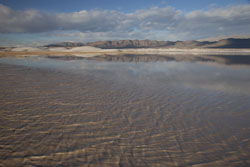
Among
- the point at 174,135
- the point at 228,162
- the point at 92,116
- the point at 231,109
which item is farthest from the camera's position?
the point at 231,109

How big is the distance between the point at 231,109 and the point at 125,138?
430 cm

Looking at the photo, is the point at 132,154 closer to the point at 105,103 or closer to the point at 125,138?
the point at 125,138

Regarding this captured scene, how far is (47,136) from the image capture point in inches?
148

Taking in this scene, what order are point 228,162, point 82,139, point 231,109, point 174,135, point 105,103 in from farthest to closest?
point 105,103
point 231,109
point 174,135
point 82,139
point 228,162

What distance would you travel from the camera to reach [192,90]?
8.08 meters

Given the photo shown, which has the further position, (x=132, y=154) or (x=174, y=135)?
(x=174, y=135)

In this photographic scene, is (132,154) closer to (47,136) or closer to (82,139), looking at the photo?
(82,139)

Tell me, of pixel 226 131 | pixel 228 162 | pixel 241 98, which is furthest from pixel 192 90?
pixel 228 162

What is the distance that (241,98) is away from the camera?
22.6 ft

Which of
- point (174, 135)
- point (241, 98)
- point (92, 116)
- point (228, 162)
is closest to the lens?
point (228, 162)

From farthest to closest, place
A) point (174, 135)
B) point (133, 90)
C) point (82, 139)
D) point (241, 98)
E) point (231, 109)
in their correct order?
point (133, 90)
point (241, 98)
point (231, 109)
point (174, 135)
point (82, 139)

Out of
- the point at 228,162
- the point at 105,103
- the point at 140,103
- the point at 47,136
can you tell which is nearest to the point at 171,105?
the point at 140,103

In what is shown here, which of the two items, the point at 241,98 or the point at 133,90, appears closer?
the point at 241,98

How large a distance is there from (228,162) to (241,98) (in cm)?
497
